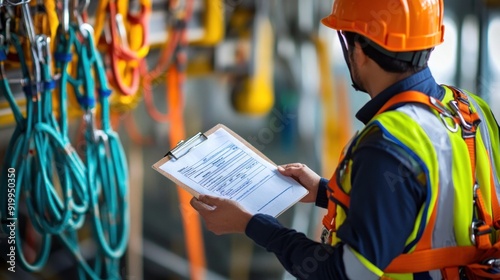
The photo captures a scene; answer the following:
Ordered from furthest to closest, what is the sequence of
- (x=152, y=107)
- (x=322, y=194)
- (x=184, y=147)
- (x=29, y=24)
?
(x=152, y=107) → (x=29, y=24) → (x=322, y=194) → (x=184, y=147)

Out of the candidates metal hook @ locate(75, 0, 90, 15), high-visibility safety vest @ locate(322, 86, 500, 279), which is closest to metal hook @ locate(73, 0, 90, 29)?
metal hook @ locate(75, 0, 90, 15)

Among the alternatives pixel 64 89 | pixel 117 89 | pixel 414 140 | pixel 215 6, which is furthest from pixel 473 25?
pixel 414 140

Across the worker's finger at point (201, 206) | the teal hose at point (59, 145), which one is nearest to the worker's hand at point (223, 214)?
the worker's finger at point (201, 206)

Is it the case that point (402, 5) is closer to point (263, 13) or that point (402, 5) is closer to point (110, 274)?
point (110, 274)

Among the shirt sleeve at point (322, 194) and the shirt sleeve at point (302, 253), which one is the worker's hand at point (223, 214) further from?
the shirt sleeve at point (322, 194)

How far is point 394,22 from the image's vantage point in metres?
1.70

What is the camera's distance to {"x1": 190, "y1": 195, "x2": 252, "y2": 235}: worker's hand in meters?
1.75

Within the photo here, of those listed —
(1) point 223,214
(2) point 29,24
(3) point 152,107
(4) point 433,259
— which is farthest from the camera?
(3) point 152,107

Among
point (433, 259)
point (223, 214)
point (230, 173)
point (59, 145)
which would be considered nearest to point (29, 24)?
point (59, 145)

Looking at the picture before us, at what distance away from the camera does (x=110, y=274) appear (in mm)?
3166

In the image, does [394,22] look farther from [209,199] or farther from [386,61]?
[209,199]

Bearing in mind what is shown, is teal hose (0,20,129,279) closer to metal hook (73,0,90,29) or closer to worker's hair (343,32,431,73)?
metal hook (73,0,90,29)

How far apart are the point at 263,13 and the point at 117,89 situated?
1.28 metres

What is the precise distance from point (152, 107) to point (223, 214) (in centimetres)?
178
